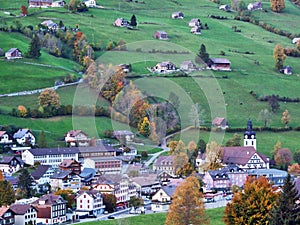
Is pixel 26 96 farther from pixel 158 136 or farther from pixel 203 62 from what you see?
pixel 203 62

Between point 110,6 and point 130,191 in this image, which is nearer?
point 130,191

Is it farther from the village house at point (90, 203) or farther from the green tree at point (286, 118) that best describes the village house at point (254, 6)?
the village house at point (90, 203)

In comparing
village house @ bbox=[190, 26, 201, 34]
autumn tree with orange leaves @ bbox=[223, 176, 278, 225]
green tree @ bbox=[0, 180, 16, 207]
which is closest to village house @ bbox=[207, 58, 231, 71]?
village house @ bbox=[190, 26, 201, 34]

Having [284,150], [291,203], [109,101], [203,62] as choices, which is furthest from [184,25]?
[291,203]

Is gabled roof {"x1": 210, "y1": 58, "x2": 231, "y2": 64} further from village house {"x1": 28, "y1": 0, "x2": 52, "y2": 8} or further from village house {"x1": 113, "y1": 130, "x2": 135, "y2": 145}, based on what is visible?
village house {"x1": 28, "y1": 0, "x2": 52, "y2": 8}

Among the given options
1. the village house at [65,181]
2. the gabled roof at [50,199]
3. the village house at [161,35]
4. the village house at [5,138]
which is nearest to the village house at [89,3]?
the village house at [161,35]

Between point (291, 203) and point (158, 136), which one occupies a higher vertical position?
point (291, 203)

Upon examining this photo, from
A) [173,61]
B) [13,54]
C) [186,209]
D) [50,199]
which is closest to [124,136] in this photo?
[173,61]

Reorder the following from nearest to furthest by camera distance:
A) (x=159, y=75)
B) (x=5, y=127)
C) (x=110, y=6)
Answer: (x=5, y=127) < (x=159, y=75) < (x=110, y=6)
